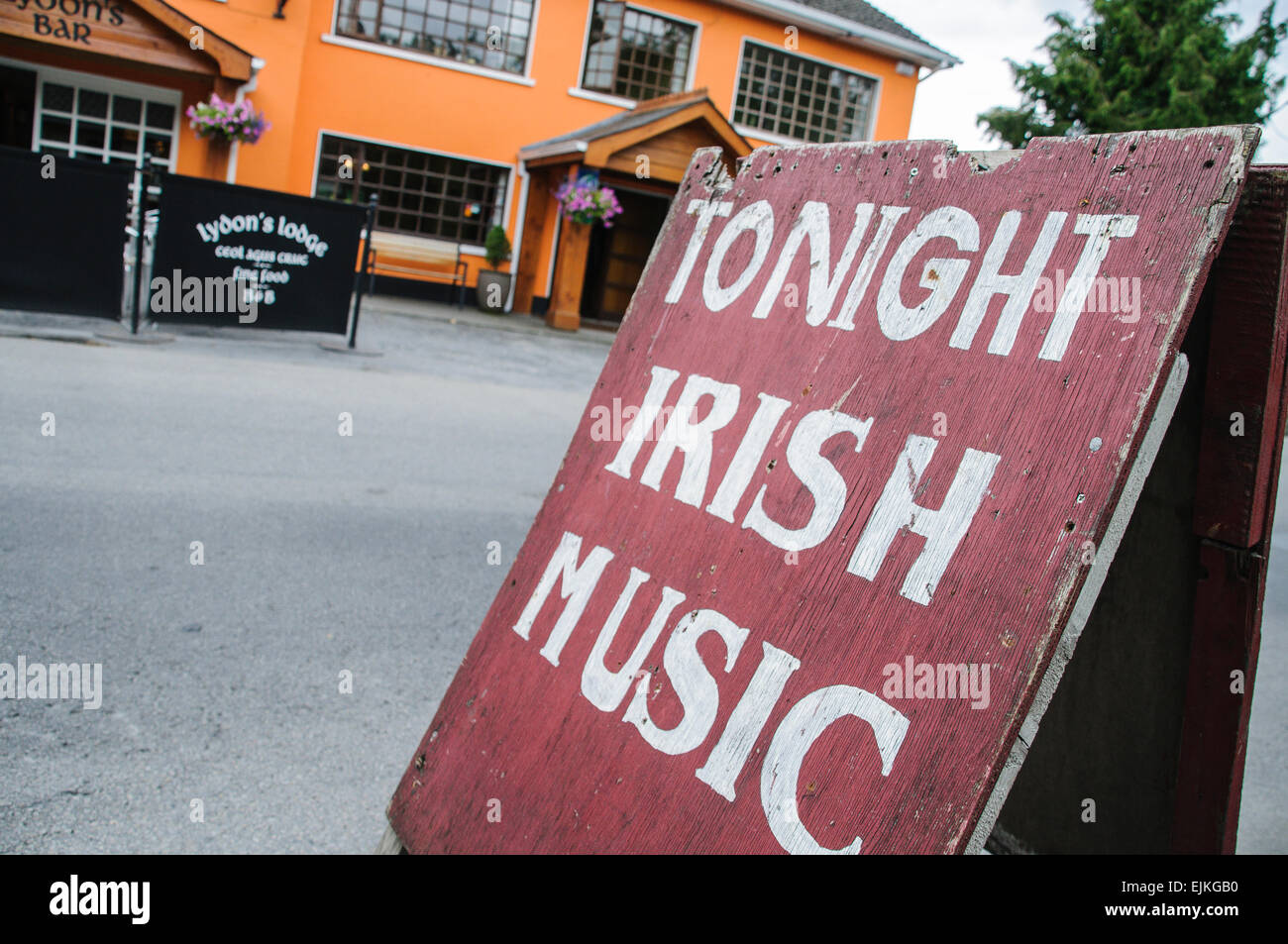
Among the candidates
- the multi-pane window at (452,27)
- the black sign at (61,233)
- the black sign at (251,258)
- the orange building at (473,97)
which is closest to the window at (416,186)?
the orange building at (473,97)

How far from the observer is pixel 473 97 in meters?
17.6

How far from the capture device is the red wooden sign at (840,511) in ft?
4.67

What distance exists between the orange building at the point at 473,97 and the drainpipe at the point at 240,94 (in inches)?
2.0

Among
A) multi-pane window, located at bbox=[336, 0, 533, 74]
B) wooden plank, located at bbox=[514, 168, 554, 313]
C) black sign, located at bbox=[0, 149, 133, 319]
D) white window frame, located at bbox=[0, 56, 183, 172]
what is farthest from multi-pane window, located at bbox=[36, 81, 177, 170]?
black sign, located at bbox=[0, 149, 133, 319]

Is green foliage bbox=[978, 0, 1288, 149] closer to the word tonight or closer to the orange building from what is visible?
the orange building

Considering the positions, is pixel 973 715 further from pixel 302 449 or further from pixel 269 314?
pixel 269 314

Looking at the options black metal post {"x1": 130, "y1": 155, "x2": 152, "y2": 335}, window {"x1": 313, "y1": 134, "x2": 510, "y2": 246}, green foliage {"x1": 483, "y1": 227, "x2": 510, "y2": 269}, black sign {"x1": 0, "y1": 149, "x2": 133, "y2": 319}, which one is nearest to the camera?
black sign {"x1": 0, "y1": 149, "x2": 133, "y2": 319}

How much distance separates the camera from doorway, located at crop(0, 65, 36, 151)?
15867 millimetres

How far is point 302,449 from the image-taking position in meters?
6.52

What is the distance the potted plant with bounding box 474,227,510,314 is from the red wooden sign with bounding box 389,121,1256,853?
15.8m

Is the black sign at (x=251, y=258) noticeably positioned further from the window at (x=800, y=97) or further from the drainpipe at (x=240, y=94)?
the window at (x=800, y=97)
